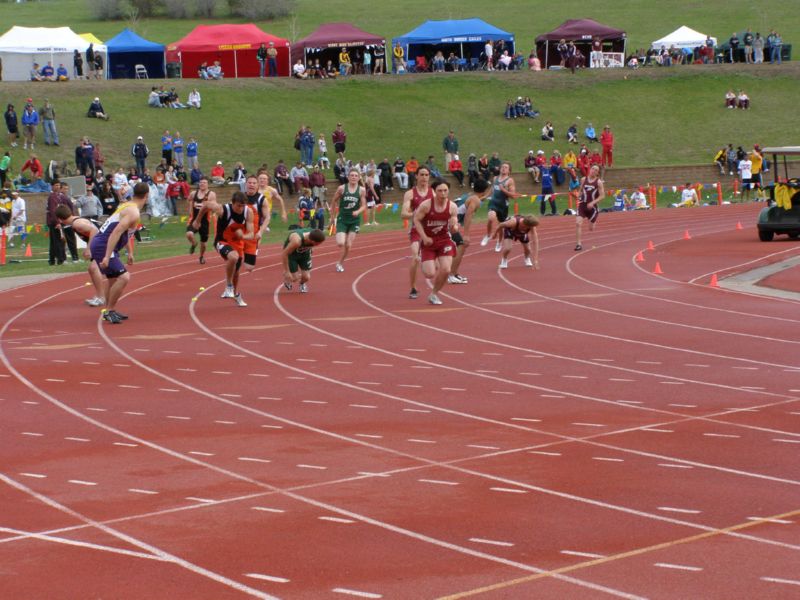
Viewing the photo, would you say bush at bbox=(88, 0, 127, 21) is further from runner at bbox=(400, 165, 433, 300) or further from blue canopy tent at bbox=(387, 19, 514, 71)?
runner at bbox=(400, 165, 433, 300)

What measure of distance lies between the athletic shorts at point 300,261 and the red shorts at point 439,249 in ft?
7.36

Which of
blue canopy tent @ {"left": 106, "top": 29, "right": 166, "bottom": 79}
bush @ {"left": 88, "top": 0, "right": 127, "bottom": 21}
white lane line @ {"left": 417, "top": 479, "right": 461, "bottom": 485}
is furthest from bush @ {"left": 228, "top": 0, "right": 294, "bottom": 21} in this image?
white lane line @ {"left": 417, "top": 479, "right": 461, "bottom": 485}

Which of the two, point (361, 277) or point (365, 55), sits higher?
point (365, 55)

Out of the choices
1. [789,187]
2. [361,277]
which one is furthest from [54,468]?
[789,187]

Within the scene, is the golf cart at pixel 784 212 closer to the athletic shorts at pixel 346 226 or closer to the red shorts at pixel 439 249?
the athletic shorts at pixel 346 226

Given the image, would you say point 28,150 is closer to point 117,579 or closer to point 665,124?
point 665,124

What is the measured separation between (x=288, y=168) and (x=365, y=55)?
47.0 feet

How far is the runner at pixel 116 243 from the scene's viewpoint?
52.5ft

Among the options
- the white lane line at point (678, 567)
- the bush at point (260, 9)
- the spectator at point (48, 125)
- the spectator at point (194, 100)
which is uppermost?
the bush at point (260, 9)

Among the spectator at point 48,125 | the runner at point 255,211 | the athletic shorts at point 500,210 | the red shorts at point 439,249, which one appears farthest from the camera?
the spectator at point 48,125

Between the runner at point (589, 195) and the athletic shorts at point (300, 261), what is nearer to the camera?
the athletic shorts at point (300, 261)

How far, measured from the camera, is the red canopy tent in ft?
180

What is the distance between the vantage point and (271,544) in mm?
6949

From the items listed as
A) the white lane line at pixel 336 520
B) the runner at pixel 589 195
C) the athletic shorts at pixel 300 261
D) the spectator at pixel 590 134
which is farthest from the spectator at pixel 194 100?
the white lane line at pixel 336 520
